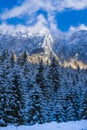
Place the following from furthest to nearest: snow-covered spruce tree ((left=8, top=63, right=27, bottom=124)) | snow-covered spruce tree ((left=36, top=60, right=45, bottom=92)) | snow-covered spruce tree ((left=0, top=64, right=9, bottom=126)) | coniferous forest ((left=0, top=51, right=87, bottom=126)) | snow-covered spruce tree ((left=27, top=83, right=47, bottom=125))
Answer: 1. snow-covered spruce tree ((left=36, top=60, right=45, bottom=92))
2. snow-covered spruce tree ((left=27, top=83, right=47, bottom=125))
3. snow-covered spruce tree ((left=8, top=63, right=27, bottom=124))
4. coniferous forest ((left=0, top=51, right=87, bottom=126))
5. snow-covered spruce tree ((left=0, top=64, right=9, bottom=126))

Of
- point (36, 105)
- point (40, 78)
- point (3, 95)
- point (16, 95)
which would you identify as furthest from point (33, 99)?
point (40, 78)

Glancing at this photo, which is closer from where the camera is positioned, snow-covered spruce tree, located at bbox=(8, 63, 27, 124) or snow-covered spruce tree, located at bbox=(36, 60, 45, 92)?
snow-covered spruce tree, located at bbox=(8, 63, 27, 124)

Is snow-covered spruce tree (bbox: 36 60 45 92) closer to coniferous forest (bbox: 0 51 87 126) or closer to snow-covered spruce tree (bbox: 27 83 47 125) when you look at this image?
coniferous forest (bbox: 0 51 87 126)

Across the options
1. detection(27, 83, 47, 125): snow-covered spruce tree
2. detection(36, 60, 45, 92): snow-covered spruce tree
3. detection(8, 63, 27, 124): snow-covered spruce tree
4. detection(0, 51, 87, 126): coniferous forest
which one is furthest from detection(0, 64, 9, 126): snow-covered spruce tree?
detection(36, 60, 45, 92): snow-covered spruce tree

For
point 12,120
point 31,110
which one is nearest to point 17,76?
point 12,120

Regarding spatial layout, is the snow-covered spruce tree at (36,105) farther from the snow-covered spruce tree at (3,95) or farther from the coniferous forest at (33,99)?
the snow-covered spruce tree at (3,95)

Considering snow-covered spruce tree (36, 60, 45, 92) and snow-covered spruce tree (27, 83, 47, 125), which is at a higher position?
snow-covered spruce tree (36, 60, 45, 92)

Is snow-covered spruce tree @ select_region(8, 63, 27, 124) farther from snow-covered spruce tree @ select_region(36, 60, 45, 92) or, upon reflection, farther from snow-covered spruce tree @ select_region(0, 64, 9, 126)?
snow-covered spruce tree @ select_region(36, 60, 45, 92)

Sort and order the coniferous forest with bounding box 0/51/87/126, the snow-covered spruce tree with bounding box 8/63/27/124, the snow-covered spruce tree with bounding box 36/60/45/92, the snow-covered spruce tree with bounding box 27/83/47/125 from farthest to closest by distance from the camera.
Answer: the snow-covered spruce tree with bounding box 36/60/45/92 < the snow-covered spruce tree with bounding box 27/83/47/125 < the snow-covered spruce tree with bounding box 8/63/27/124 < the coniferous forest with bounding box 0/51/87/126

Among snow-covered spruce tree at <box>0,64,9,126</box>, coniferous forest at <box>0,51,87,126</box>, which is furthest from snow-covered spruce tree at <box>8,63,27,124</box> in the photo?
snow-covered spruce tree at <box>0,64,9,126</box>

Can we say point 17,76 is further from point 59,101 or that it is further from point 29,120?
point 59,101

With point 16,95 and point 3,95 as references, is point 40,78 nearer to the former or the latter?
point 16,95

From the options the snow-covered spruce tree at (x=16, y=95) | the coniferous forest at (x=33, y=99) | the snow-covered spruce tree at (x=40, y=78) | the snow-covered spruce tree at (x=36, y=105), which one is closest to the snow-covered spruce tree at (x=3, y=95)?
the coniferous forest at (x=33, y=99)

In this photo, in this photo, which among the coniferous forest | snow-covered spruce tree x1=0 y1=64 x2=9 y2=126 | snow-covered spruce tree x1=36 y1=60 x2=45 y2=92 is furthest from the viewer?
snow-covered spruce tree x1=36 y1=60 x2=45 y2=92
